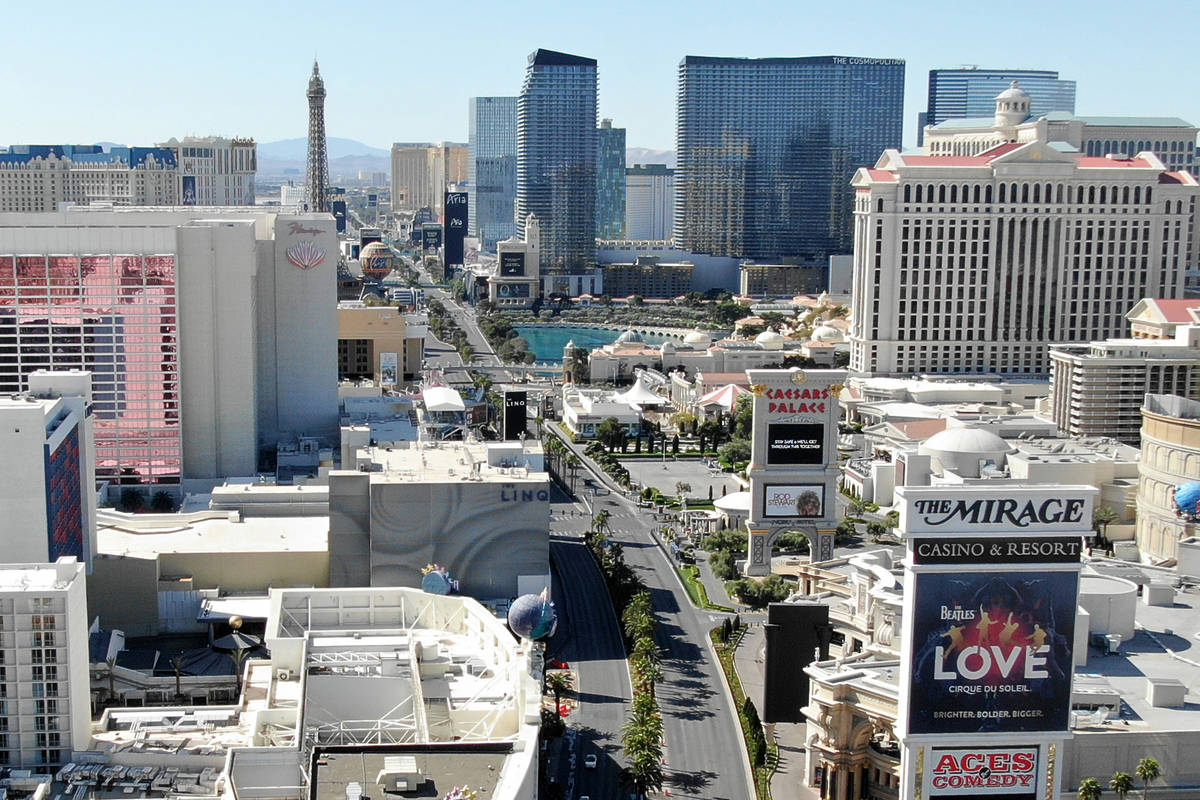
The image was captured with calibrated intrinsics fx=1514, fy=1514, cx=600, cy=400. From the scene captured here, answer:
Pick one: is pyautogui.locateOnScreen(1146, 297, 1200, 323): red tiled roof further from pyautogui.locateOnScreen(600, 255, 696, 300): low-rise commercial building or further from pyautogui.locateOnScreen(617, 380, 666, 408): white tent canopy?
pyautogui.locateOnScreen(600, 255, 696, 300): low-rise commercial building

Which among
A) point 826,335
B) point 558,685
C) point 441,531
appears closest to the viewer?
point 558,685

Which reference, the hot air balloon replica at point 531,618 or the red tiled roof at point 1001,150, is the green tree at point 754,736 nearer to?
the hot air balloon replica at point 531,618

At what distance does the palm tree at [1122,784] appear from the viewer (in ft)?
97.8

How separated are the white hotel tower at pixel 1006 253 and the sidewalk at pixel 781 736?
45.0m

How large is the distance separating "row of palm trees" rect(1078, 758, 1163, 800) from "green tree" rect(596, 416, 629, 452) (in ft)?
150

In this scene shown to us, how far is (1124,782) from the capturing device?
1172 inches

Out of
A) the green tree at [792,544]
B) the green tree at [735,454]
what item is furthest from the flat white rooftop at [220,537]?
the green tree at [735,454]

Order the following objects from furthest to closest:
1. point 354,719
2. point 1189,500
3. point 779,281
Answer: point 779,281
point 1189,500
point 354,719

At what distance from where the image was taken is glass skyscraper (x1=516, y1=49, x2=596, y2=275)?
153625 millimetres

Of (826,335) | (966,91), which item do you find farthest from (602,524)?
(966,91)

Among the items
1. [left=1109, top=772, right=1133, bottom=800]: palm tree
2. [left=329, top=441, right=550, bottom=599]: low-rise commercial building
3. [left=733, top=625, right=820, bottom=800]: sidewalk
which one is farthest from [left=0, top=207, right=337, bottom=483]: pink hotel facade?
[left=1109, top=772, right=1133, bottom=800]: palm tree

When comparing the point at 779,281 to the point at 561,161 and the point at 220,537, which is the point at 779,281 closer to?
the point at 561,161

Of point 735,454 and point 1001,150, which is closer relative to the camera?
point 735,454

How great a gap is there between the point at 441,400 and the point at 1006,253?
115 ft
